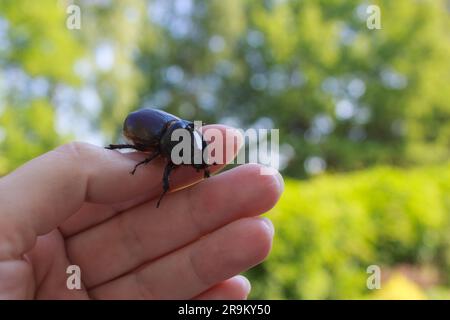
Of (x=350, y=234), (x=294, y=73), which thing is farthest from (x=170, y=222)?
(x=294, y=73)

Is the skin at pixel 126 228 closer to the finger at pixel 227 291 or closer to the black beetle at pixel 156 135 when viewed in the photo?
the finger at pixel 227 291

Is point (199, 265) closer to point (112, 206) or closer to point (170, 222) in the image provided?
point (170, 222)

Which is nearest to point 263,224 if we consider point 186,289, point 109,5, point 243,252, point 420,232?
point 243,252

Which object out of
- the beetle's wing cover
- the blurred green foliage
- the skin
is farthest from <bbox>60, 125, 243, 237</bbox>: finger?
the blurred green foliage

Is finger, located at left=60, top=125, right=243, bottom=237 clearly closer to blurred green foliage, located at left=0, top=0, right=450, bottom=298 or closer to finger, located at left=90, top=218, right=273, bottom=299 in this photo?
finger, located at left=90, top=218, right=273, bottom=299

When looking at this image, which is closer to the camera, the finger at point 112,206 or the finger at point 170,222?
the finger at point 170,222

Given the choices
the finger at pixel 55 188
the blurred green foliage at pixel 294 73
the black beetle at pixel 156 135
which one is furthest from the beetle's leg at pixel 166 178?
the blurred green foliage at pixel 294 73
